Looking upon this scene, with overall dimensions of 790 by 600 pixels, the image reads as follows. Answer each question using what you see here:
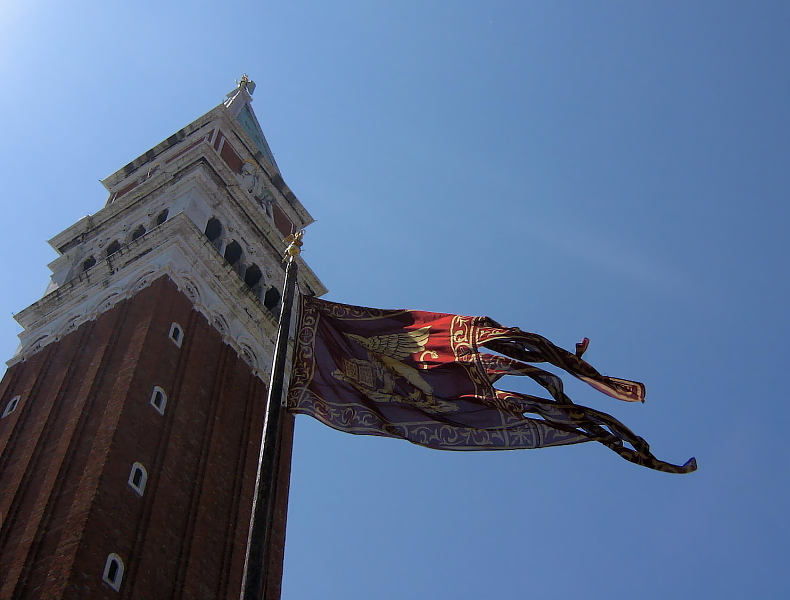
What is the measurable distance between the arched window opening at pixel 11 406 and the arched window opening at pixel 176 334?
5358mm

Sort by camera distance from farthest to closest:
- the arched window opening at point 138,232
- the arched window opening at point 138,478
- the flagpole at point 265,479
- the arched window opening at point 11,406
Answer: the arched window opening at point 138,232, the arched window opening at point 11,406, the arched window opening at point 138,478, the flagpole at point 265,479

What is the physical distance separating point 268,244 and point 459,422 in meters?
23.2

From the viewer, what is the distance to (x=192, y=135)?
43.8 metres

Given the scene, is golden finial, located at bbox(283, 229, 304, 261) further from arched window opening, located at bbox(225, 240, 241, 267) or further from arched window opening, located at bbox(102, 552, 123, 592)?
arched window opening, located at bbox(225, 240, 241, 267)

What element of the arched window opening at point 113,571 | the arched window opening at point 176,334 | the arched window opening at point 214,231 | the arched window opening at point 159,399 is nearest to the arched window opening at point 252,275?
the arched window opening at point 214,231

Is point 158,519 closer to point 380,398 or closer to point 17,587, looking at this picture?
point 17,587

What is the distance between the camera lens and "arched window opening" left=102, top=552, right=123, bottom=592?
65.9ft

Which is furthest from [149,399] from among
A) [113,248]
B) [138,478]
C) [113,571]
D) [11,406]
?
[113,248]

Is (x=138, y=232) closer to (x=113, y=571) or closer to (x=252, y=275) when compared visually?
(x=252, y=275)

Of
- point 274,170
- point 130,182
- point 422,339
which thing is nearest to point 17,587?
point 422,339

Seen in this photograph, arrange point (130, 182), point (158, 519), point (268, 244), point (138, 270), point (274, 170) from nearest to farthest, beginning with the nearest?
point (158, 519)
point (138, 270)
point (268, 244)
point (130, 182)
point (274, 170)

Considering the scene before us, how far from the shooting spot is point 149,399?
83.9ft

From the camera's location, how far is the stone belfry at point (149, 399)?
2142 centimetres

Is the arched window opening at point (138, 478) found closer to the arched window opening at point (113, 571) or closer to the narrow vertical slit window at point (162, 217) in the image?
the arched window opening at point (113, 571)
